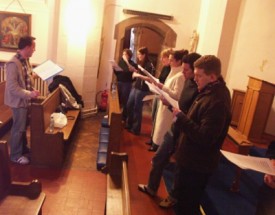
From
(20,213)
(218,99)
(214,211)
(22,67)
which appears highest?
(218,99)

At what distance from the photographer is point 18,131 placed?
4.04 metres

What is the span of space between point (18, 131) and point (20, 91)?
601 mm

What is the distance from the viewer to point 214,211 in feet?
10.4

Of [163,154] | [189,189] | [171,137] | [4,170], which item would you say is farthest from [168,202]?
[4,170]

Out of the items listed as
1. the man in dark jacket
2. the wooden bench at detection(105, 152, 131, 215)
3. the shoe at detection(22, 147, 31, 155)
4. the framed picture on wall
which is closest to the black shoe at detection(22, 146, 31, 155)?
the shoe at detection(22, 147, 31, 155)

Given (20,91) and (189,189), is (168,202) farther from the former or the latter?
(20,91)

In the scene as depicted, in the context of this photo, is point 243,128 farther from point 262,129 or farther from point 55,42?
point 55,42

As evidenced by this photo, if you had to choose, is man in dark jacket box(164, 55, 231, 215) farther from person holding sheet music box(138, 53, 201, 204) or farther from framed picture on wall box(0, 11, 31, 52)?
framed picture on wall box(0, 11, 31, 52)

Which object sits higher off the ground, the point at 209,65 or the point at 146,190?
the point at 209,65

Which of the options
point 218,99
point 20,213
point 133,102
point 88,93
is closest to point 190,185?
point 218,99

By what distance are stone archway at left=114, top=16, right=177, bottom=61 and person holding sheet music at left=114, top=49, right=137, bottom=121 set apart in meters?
1.65

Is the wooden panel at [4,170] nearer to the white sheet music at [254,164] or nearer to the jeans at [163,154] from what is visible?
the jeans at [163,154]

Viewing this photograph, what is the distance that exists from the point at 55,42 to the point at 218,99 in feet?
16.5

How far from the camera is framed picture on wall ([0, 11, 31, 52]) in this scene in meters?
6.73
